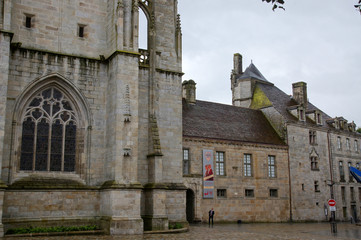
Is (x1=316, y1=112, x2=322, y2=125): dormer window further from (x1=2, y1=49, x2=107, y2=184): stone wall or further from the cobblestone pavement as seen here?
(x1=2, y1=49, x2=107, y2=184): stone wall

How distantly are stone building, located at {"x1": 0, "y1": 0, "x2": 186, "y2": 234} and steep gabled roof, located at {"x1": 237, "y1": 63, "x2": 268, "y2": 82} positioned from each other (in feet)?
80.7

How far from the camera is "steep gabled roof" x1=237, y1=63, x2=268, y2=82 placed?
149ft

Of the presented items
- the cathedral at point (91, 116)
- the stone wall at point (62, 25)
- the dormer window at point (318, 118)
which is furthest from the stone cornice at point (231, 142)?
the stone wall at point (62, 25)

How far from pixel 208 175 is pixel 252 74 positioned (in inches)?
674

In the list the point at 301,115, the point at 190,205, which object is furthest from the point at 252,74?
the point at 190,205

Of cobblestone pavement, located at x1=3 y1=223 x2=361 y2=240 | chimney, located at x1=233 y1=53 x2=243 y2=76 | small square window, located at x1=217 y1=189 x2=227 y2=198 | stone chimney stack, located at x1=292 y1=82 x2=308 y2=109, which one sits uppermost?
chimney, located at x1=233 y1=53 x2=243 y2=76

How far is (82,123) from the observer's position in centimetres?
1989

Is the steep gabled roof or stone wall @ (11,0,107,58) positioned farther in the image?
the steep gabled roof

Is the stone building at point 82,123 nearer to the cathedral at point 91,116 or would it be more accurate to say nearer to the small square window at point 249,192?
the cathedral at point 91,116

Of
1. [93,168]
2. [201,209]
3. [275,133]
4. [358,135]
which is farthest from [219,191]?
[358,135]

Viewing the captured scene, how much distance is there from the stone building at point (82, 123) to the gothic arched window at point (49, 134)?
44 millimetres

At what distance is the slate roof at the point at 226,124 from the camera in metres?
33.9

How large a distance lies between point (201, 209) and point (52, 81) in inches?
652

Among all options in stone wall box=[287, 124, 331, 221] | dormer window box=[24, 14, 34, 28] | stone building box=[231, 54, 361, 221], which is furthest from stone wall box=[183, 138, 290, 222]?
dormer window box=[24, 14, 34, 28]
